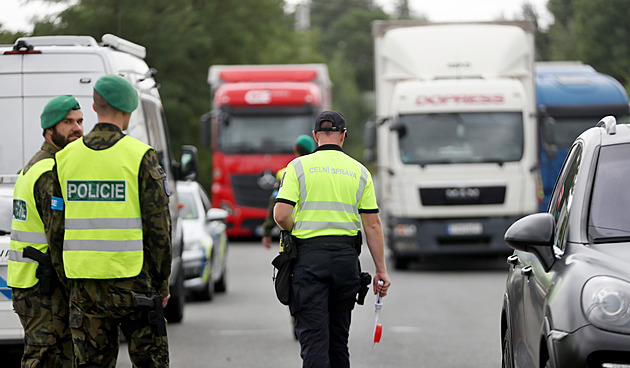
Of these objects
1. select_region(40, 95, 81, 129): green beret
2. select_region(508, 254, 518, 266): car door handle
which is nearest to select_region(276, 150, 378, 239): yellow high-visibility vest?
select_region(508, 254, 518, 266): car door handle

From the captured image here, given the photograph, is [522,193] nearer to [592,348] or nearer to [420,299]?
[420,299]

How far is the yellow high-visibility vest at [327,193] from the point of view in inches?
265

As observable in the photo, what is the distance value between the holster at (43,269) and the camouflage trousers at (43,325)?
51mm

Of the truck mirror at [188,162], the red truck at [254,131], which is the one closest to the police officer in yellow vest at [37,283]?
the truck mirror at [188,162]

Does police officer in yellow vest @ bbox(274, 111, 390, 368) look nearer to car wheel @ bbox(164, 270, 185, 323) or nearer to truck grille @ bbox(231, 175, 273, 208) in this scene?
car wheel @ bbox(164, 270, 185, 323)

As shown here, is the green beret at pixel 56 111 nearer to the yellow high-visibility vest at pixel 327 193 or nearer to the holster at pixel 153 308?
the yellow high-visibility vest at pixel 327 193

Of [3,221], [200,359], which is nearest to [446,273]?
[200,359]

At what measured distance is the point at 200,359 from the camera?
32.9 feet

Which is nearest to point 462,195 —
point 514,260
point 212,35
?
point 514,260

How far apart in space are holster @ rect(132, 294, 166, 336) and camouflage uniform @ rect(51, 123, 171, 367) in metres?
0.03

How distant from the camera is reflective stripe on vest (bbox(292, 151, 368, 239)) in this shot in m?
6.73

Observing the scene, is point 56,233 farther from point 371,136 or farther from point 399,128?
point 371,136

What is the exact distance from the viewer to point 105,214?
5453mm

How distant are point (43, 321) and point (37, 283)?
206 mm
